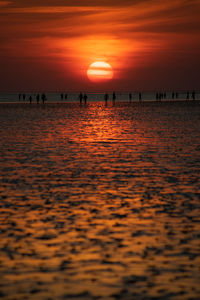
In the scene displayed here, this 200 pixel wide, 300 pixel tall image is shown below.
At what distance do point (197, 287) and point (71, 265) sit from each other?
74.5 inches

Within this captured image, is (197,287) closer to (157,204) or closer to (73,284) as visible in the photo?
(73,284)

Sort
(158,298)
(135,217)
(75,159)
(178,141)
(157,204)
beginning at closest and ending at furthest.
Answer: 1. (158,298)
2. (135,217)
3. (157,204)
4. (75,159)
5. (178,141)

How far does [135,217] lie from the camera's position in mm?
11367

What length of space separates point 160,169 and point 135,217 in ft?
24.0

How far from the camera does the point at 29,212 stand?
39.1 feet

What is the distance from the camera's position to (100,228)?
1040 centimetres

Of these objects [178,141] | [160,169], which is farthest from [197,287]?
[178,141]

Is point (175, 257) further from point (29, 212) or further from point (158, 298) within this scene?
point (29, 212)

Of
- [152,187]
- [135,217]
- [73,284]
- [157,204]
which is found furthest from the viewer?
[152,187]

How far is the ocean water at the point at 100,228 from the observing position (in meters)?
7.29

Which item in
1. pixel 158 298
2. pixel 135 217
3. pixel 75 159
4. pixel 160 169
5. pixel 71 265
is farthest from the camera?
pixel 75 159

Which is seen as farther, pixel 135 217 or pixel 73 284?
pixel 135 217

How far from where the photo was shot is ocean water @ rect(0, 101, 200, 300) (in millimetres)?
7293

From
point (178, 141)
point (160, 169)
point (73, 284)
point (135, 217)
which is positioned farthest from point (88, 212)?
point (178, 141)
